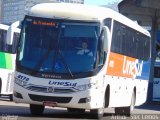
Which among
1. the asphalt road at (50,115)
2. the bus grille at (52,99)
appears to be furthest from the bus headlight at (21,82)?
the asphalt road at (50,115)

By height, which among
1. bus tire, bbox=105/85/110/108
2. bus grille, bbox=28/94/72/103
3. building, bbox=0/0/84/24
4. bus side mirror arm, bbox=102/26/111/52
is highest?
bus side mirror arm, bbox=102/26/111/52

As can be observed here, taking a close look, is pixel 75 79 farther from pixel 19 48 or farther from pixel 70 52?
pixel 19 48

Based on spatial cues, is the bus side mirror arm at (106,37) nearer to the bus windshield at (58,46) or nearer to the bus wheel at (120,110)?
the bus windshield at (58,46)

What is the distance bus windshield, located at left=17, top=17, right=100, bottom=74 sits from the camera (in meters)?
17.5

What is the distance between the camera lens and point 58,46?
17719 millimetres

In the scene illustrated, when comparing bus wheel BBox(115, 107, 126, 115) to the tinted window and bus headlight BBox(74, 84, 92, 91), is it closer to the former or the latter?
the tinted window

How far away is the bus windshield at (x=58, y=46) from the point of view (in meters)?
17.5

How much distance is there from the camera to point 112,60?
19.5m

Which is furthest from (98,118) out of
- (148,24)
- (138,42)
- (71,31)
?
(148,24)

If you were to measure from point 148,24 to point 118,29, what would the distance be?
30.2m

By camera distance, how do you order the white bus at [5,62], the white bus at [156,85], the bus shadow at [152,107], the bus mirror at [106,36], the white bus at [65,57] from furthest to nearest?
1. the white bus at [156,85]
2. the bus shadow at [152,107]
3. the white bus at [5,62]
4. the bus mirror at [106,36]
5. the white bus at [65,57]

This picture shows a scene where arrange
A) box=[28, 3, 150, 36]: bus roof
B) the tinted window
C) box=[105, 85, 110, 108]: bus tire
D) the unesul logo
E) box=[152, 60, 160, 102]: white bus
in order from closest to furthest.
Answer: box=[28, 3, 150, 36]: bus roof → box=[105, 85, 110, 108]: bus tire → the tinted window → the unesul logo → box=[152, 60, 160, 102]: white bus

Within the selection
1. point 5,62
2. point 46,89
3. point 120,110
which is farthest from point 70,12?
point 5,62

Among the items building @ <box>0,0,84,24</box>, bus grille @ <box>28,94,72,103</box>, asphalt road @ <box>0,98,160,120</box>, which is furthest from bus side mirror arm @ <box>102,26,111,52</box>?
building @ <box>0,0,84,24</box>
